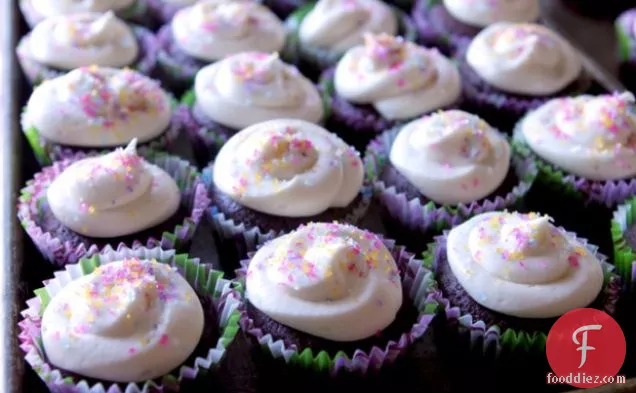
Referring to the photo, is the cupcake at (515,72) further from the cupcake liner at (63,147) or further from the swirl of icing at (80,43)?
the swirl of icing at (80,43)

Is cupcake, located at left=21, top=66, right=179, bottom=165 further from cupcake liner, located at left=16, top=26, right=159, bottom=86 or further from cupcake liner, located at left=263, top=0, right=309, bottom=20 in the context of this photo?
cupcake liner, located at left=263, top=0, right=309, bottom=20

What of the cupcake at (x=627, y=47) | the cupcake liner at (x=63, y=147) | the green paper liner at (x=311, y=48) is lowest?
the cupcake at (x=627, y=47)

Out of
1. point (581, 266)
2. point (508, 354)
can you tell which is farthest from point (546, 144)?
point (508, 354)

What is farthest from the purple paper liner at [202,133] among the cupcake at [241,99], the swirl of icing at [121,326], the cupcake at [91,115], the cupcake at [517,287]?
the cupcake at [517,287]

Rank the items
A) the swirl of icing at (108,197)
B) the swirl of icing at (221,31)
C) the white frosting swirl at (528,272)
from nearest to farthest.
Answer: the white frosting swirl at (528,272)
the swirl of icing at (108,197)
the swirl of icing at (221,31)

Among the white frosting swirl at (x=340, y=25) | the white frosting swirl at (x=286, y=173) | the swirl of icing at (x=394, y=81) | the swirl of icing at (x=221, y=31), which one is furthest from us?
the white frosting swirl at (x=340, y=25)

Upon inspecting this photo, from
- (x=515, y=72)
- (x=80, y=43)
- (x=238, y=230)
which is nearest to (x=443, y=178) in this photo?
(x=238, y=230)

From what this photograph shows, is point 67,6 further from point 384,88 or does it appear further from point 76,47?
point 384,88
